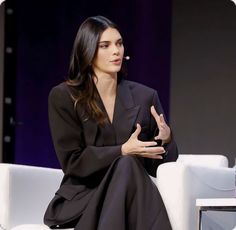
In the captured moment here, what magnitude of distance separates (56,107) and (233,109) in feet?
9.97

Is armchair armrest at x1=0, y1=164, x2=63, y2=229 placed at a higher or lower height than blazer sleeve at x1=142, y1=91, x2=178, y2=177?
lower

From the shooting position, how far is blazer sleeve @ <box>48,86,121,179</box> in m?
1.96

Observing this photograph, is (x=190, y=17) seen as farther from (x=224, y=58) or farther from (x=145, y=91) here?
(x=145, y=91)

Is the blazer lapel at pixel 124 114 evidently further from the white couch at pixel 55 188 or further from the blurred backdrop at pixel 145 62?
the blurred backdrop at pixel 145 62

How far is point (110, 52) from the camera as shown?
2.03 meters

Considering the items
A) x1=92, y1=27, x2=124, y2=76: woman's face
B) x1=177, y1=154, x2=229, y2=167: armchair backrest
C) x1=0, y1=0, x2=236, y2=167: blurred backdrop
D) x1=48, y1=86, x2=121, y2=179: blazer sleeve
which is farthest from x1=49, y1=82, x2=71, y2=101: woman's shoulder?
x1=0, y1=0, x2=236, y2=167: blurred backdrop

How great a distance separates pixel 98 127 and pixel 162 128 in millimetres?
201

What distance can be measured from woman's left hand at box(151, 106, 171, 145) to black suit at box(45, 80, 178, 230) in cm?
3

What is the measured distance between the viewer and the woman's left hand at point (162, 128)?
1.96 metres

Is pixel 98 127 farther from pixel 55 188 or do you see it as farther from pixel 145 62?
pixel 145 62

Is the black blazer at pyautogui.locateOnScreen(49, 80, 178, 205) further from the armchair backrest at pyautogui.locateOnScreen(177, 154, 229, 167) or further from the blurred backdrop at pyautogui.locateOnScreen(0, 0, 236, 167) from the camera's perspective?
the blurred backdrop at pyautogui.locateOnScreen(0, 0, 236, 167)

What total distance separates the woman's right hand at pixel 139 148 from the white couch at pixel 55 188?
48 mm

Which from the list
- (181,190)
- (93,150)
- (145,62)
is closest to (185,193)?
(181,190)


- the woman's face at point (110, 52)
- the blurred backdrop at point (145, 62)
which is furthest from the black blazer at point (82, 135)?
the blurred backdrop at point (145, 62)
